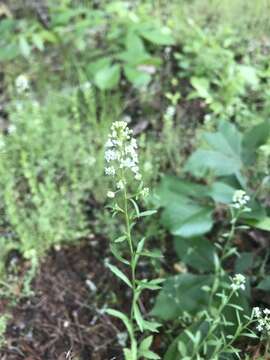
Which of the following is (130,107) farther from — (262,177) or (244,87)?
(262,177)

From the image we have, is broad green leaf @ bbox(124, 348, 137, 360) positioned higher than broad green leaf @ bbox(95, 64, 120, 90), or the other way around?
broad green leaf @ bbox(95, 64, 120, 90)

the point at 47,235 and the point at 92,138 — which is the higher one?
the point at 92,138

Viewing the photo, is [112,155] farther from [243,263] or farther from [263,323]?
[243,263]

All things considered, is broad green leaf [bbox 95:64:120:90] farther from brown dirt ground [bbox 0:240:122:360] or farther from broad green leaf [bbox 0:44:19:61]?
brown dirt ground [bbox 0:240:122:360]

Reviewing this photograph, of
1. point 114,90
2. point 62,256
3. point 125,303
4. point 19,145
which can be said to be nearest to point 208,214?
point 125,303

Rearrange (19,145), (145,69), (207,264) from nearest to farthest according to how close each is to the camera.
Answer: (207,264) < (19,145) < (145,69)

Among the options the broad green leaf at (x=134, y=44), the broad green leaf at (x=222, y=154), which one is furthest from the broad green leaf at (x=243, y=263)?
the broad green leaf at (x=134, y=44)

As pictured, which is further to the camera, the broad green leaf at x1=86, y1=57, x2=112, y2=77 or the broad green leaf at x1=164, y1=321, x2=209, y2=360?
the broad green leaf at x1=86, y1=57, x2=112, y2=77

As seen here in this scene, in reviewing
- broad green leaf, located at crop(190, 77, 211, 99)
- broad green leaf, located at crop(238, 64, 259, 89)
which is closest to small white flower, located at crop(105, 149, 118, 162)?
broad green leaf, located at crop(190, 77, 211, 99)
